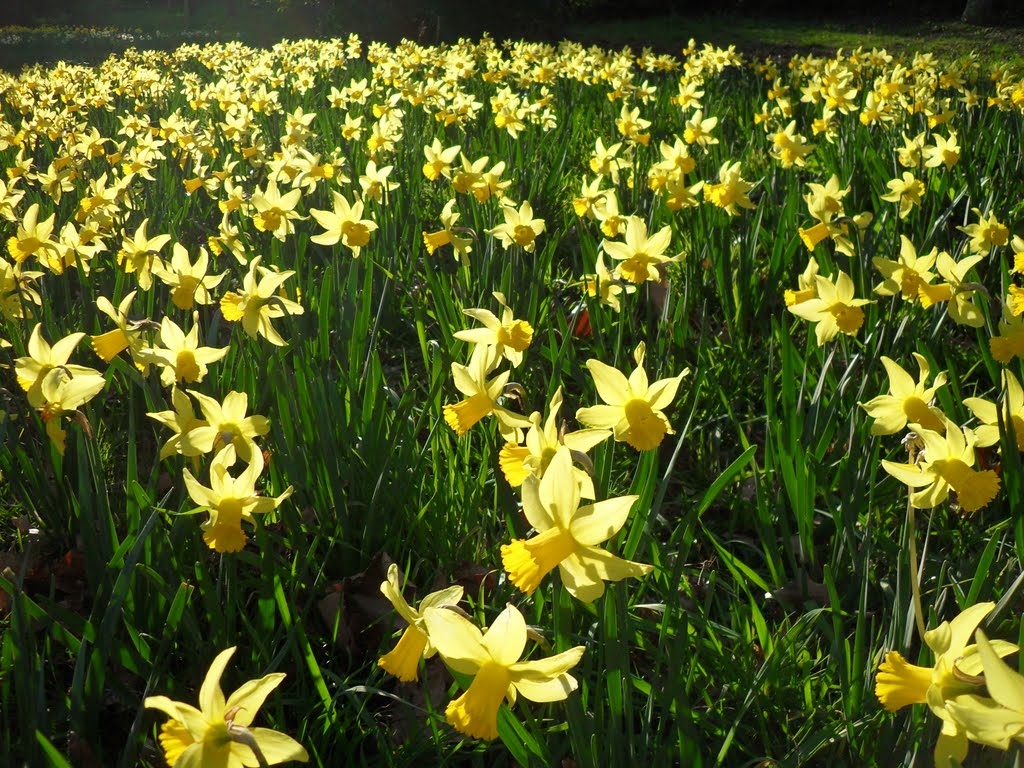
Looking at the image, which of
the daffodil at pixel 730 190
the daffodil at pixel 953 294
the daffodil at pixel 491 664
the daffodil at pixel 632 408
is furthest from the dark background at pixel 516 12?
the daffodil at pixel 491 664

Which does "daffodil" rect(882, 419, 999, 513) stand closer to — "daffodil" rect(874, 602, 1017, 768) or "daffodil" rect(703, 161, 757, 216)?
"daffodil" rect(874, 602, 1017, 768)

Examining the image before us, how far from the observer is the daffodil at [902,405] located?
1.55 meters

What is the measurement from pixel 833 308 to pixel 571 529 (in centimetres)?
132

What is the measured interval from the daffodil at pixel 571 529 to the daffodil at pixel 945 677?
0.35m

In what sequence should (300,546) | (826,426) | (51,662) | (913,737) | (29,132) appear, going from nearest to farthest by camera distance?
1. (913,737)
2. (51,662)
3. (300,546)
4. (826,426)
5. (29,132)

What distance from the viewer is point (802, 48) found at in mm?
16109

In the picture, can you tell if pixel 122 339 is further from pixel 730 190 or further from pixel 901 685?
pixel 730 190

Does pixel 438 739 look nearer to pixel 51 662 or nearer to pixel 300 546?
pixel 300 546

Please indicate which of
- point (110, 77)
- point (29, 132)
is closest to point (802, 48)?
point (110, 77)

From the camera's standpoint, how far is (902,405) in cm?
158

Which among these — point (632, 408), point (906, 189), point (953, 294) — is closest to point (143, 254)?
point (632, 408)

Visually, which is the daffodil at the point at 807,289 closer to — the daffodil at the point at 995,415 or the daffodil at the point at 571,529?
the daffodil at the point at 995,415

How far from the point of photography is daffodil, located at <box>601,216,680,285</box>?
2291 mm

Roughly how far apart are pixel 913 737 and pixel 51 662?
4.79 ft
